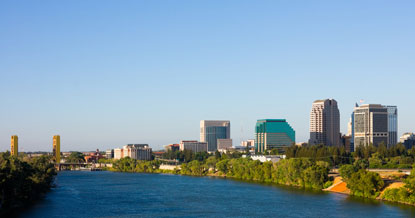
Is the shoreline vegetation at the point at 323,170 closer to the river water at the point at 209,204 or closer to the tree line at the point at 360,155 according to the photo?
the tree line at the point at 360,155

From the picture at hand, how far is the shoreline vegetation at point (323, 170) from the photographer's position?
8162 centimetres

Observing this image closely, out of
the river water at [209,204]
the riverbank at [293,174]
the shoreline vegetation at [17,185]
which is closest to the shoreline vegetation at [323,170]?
the riverbank at [293,174]

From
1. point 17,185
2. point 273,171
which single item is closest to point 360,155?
point 273,171

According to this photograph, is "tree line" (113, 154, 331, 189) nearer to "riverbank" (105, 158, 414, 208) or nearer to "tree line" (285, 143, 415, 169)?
"riverbank" (105, 158, 414, 208)

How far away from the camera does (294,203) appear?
7738 centimetres

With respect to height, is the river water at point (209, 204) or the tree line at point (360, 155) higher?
the tree line at point (360, 155)

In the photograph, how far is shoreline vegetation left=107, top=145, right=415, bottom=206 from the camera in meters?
81.6

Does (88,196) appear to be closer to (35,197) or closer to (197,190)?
(35,197)

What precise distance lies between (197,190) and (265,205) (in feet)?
84.5

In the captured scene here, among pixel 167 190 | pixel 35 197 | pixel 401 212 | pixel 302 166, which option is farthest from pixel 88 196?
pixel 401 212

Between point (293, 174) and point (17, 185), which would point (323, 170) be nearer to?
point (293, 174)

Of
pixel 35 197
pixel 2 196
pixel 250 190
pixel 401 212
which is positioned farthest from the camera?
pixel 250 190

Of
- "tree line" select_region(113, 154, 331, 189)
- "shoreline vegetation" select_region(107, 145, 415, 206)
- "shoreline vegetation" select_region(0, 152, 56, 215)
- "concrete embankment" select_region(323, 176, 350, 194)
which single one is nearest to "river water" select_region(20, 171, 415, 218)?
"shoreline vegetation" select_region(0, 152, 56, 215)

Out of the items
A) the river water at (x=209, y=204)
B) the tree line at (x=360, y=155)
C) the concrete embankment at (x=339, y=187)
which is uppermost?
Answer: the tree line at (x=360, y=155)
